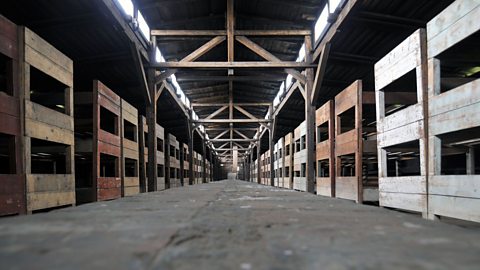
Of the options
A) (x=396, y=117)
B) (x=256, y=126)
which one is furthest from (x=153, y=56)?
(x=256, y=126)

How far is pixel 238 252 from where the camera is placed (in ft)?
7.64

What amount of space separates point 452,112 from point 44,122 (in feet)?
24.3

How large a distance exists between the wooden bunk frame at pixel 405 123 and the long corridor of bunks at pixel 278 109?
37mm

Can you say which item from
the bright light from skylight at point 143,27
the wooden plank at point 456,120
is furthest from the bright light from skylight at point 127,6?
the wooden plank at point 456,120

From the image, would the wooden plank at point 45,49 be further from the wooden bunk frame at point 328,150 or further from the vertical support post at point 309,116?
the vertical support post at point 309,116

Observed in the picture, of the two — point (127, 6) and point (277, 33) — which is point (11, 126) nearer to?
point (127, 6)

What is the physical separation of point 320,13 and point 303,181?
676 cm

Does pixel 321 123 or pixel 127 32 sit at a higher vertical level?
pixel 127 32

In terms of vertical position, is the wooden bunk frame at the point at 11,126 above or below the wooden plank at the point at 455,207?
above

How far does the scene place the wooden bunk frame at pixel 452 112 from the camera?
513 cm

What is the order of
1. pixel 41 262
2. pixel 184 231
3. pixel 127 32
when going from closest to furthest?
pixel 41 262
pixel 184 231
pixel 127 32

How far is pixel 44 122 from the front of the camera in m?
7.08

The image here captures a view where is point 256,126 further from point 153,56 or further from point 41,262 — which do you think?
point 41,262

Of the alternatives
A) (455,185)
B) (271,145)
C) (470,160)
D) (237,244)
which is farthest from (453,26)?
(271,145)
